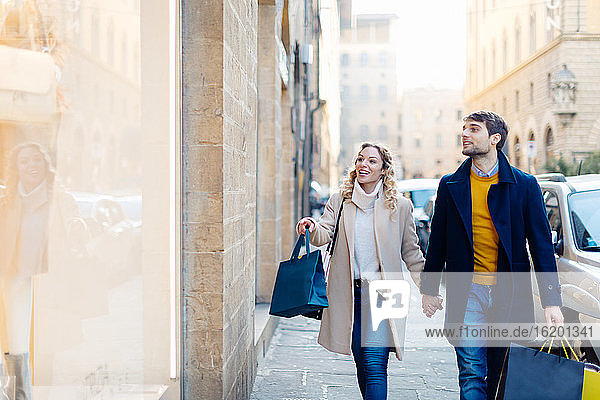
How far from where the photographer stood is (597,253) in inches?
240

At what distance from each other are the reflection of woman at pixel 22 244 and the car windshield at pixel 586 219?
4.91 meters

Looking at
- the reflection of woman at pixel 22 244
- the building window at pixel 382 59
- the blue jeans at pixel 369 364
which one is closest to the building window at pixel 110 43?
the reflection of woman at pixel 22 244

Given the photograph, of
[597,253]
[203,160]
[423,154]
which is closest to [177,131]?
[203,160]

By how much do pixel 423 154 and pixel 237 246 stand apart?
3429 inches

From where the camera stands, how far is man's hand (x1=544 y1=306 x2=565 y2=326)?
3994mm

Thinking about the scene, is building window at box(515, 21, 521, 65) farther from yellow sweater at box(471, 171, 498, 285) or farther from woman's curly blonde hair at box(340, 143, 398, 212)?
yellow sweater at box(471, 171, 498, 285)

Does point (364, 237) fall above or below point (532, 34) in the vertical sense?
below

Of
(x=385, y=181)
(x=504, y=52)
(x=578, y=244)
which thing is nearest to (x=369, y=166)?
A: (x=385, y=181)

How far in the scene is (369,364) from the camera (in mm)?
4289

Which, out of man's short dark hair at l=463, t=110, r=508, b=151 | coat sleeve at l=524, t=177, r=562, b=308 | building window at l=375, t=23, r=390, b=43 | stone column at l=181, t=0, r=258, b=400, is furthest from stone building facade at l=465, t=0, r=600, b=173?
building window at l=375, t=23, r=390, b=43

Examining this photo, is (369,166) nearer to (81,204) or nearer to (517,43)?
(81,204)

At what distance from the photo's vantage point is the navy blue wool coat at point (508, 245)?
407cm

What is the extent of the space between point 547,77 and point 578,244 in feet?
111

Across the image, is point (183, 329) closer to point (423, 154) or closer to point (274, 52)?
point (274, 52)
